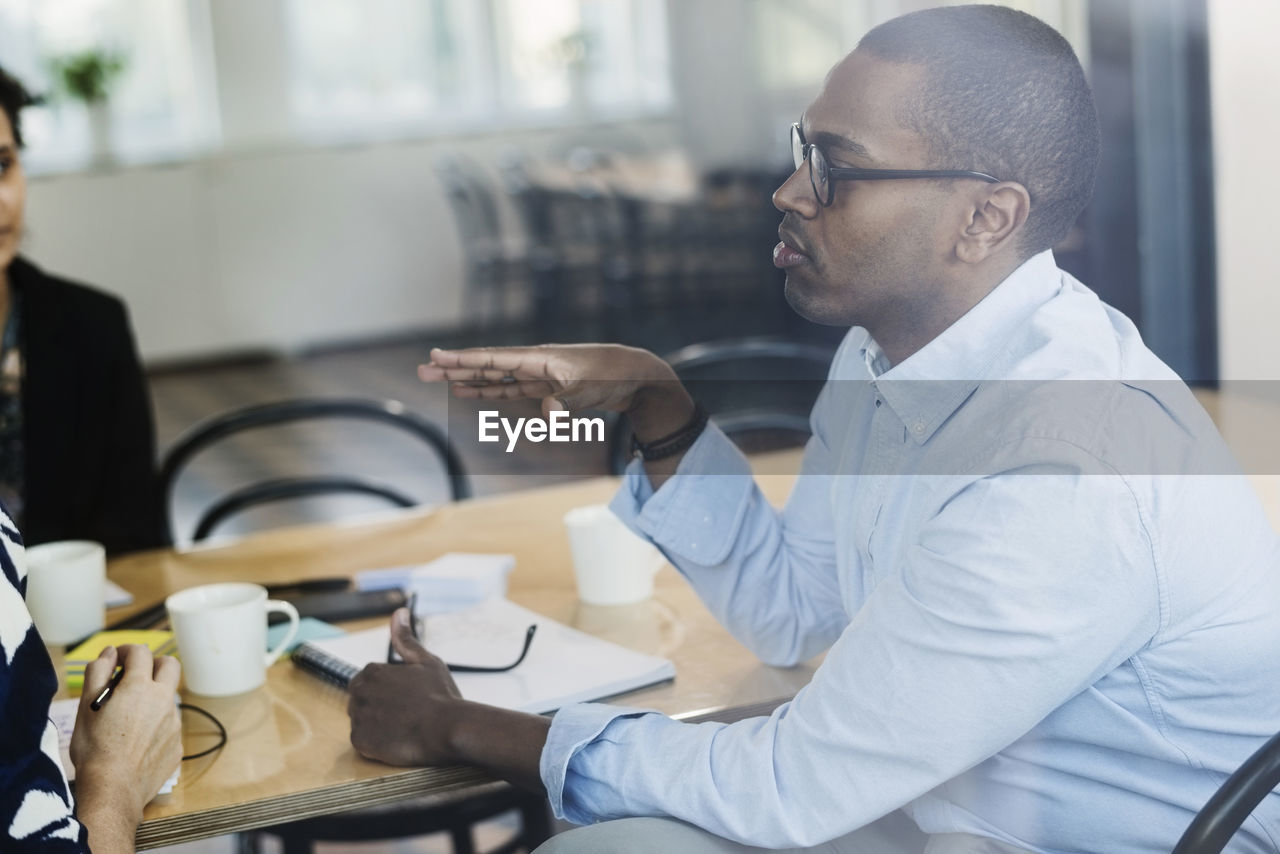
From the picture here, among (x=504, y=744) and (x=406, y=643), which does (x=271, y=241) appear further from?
(x=504, y=744)

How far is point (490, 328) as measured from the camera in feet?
19.9

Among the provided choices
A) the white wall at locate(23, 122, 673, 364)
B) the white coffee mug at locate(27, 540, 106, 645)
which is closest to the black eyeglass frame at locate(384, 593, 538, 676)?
the white coffee mug at locate(27, 540, 106, 645)

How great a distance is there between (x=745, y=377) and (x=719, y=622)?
0.94 m

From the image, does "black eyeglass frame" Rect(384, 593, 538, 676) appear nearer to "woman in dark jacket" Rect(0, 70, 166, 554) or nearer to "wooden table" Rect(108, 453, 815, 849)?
"wooden table" Rect(108, 453, 815, 849)

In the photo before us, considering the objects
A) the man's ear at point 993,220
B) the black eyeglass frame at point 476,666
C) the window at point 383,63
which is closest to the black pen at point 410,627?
the black eyeglass frame at point 476,666

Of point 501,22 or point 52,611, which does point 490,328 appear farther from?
point 52,611

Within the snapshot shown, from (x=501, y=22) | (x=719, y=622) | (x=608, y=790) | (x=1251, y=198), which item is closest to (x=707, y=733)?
(x=608, y=790)

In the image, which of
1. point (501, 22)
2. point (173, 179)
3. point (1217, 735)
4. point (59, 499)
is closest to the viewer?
point (1217, 735)

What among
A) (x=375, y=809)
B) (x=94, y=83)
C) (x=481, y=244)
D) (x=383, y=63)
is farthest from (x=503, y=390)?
(x=383, y=63)

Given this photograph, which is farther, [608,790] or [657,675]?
[657,675]

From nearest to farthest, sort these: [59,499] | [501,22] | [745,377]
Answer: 1. [59,499]
2. [745,377]
3. [501,22]

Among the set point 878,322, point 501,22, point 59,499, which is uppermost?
point 501,22

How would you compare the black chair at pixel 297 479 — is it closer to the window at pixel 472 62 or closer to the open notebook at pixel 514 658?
the open notebook at pixel 514 658

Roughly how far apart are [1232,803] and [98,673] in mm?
702
